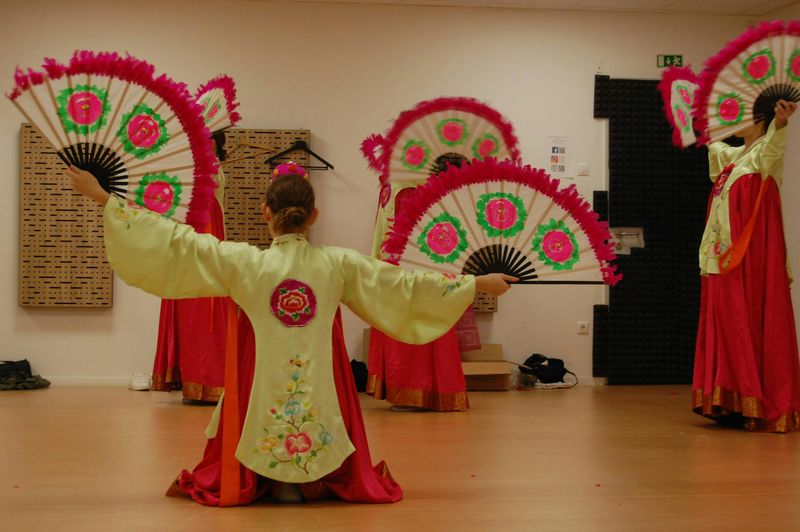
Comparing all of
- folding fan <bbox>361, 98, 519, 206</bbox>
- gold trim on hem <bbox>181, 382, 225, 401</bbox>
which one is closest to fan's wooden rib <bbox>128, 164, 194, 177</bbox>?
folding fan <bbox>361, 98, 519, 206</bbox>

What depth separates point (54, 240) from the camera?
6359 millimetres

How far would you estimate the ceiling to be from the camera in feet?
21.6

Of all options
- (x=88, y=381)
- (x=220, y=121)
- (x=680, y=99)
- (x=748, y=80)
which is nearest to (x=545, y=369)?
(x=680, y=99)

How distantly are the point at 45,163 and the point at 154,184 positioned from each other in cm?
377

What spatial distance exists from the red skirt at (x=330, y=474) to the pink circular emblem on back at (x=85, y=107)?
2.63 ft

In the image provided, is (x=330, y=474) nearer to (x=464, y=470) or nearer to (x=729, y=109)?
(x=464, y=470)

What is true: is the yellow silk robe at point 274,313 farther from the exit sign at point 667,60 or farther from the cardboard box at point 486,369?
the exit sign at point 667,60

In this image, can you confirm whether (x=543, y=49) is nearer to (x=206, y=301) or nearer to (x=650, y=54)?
(x=650, y=54)

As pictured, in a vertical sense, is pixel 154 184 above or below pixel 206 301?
above

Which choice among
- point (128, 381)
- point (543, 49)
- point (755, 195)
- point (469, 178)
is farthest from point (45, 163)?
point (755, 195)

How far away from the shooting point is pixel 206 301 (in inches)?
214

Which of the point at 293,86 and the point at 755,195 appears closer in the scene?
the point at 755,195

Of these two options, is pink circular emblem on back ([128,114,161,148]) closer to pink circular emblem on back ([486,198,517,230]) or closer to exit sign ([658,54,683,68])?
pink circular emblem on back ([486,198,517,230])

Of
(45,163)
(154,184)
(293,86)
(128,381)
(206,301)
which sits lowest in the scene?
(128,381)
